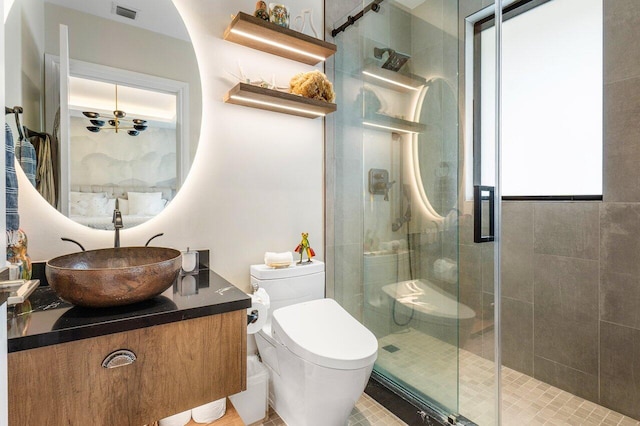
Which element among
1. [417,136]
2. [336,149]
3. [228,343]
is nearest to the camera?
[228,343]

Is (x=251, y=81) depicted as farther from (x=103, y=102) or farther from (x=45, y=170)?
(x=45, y=170)

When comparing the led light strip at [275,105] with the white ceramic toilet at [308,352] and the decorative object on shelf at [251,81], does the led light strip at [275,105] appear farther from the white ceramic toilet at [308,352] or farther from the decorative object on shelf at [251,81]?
the white ceramic toilet at [308,352]

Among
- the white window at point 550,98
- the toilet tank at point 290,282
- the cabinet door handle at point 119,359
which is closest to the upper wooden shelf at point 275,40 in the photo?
the white window at point 550,98

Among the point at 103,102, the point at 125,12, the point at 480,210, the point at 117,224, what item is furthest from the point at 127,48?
the point at 480,210

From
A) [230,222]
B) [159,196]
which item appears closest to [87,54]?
[159,196]

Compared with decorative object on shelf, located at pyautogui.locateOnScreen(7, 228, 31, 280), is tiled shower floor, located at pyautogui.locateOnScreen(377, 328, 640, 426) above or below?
below

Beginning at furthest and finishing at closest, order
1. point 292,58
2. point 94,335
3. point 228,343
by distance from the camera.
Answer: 1. point 292,58
2. point 228,343
3. point 94,335

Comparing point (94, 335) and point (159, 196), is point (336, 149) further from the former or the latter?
point (94, 335)

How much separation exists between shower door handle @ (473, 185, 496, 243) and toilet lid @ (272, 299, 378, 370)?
723 millimetres

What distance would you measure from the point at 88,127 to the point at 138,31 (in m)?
0.54

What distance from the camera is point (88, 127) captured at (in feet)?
4.92

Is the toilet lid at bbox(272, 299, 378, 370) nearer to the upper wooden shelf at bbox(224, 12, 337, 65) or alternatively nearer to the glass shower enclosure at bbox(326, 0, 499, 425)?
the glass shower enclosure at bbox(326, 0, 499, 425)

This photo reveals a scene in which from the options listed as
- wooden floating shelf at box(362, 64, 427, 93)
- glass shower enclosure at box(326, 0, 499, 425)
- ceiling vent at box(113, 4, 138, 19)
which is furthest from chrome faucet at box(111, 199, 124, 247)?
wooden floating shelf at box(362, 64, 427, 93)

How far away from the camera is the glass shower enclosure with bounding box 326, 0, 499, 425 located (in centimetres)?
162
